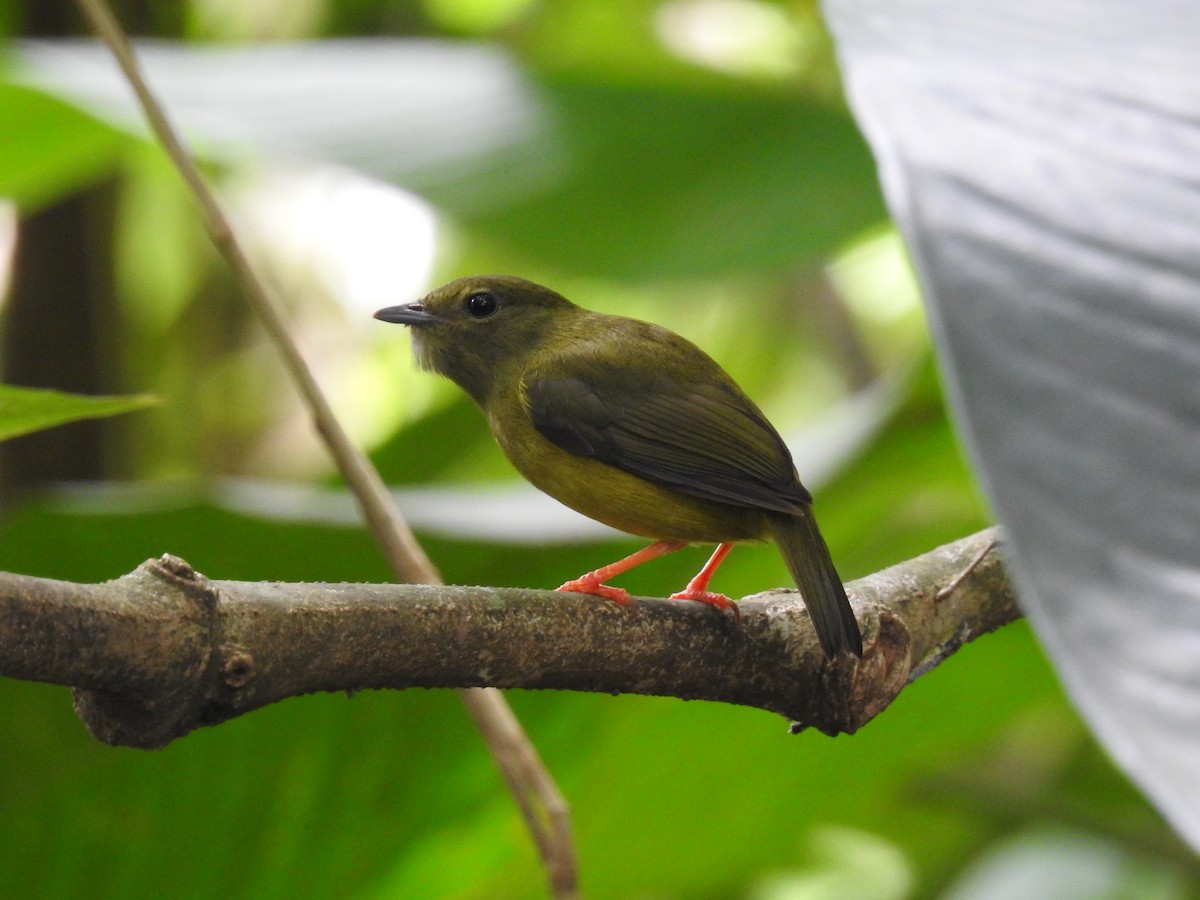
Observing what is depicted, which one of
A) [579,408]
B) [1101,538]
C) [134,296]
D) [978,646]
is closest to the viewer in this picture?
[1101,538]

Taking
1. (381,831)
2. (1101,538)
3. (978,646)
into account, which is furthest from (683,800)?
(1101,538)

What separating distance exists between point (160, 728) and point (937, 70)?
0.88 meters

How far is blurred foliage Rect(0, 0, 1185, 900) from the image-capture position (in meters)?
2.39

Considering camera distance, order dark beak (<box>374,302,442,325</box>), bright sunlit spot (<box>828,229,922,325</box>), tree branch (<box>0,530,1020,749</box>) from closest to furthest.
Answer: tree branch (<box>0,530,1020,749</box>) → dark beak (<box>374,302,442,325</box>) → bright sunlit spot (<box>828,229,922,325</box>)

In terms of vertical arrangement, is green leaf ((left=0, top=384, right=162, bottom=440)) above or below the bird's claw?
above

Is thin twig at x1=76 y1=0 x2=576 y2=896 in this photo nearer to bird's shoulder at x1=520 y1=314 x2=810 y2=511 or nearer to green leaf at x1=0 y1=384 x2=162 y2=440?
bird's shoulder at x1=520 y1=314 x2=810 y2=511

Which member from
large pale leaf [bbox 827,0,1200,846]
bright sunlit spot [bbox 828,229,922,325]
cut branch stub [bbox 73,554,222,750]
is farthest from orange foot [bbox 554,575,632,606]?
bright sunlit spot [bbox 828,229,922,325]

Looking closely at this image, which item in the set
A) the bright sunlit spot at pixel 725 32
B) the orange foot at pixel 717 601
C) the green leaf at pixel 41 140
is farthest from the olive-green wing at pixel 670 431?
the bright sunlit spot at pixel 725 32

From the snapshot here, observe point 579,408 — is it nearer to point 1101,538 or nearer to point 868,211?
point 868,211

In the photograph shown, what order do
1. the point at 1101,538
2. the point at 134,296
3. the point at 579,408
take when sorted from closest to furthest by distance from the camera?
the point at 1101,538 < the point at 579,408 < the point at 134,296

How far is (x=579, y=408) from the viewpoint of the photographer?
8.00ft

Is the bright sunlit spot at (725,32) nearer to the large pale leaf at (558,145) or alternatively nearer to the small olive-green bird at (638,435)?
the large pale leaf at (558,145)

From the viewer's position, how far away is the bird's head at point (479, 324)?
2762mm

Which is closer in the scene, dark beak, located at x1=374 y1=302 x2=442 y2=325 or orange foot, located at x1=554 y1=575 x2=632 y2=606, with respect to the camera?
orange foot, located at x1=554 y1=575 x2=632 y2=606
